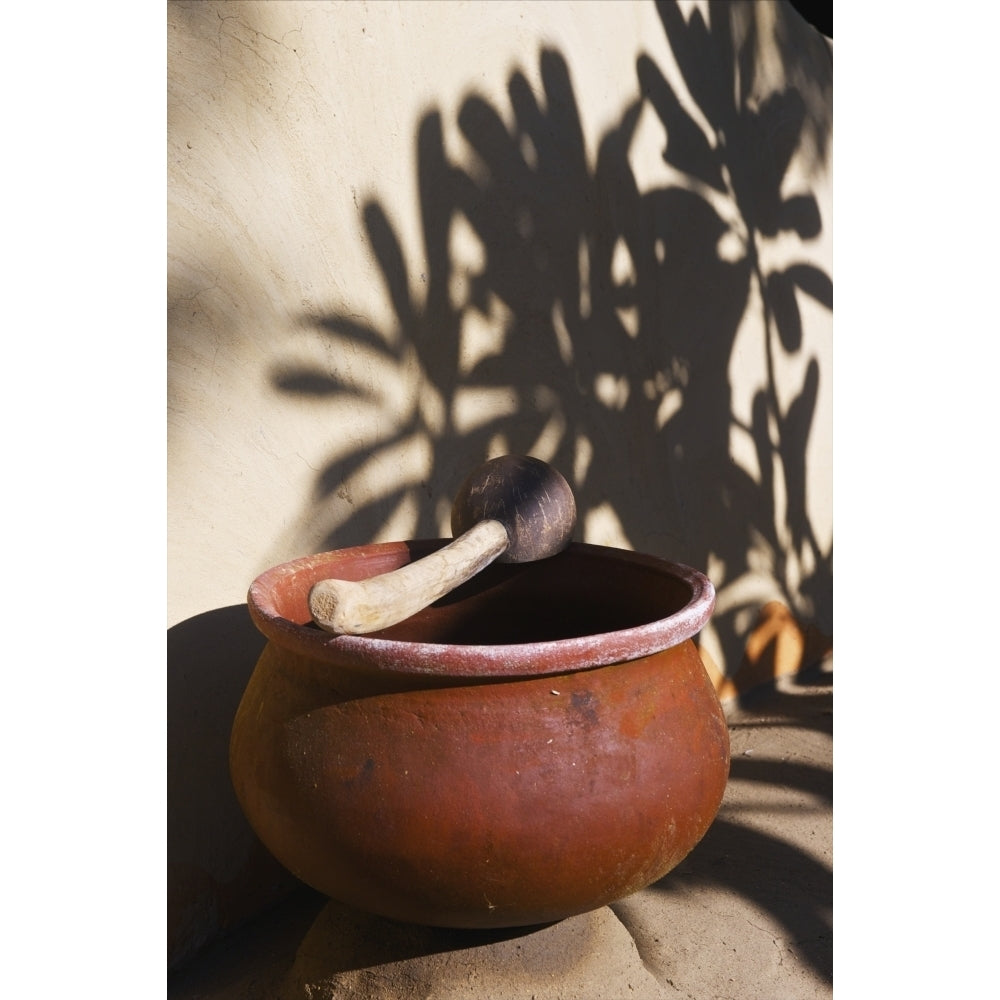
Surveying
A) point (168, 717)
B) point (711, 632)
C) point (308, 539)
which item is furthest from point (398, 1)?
point (711, 632)

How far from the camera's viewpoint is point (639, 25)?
305cm

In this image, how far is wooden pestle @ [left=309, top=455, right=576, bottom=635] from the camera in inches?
68.4

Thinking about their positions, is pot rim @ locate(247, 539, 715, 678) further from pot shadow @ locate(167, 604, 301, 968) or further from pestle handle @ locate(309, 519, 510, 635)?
pot shadow @ locate(167, 604, 301, 968)

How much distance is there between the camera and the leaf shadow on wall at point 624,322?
2506mm

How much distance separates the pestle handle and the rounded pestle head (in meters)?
0.04

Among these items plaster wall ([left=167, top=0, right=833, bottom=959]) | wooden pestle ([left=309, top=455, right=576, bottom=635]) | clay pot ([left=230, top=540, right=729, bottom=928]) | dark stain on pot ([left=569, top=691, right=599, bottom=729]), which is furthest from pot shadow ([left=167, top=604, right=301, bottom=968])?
dark stain on pot ([left=569, top=691, right=599, bottom=729])

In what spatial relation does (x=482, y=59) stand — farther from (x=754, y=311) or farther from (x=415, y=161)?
(x=754, y=311)

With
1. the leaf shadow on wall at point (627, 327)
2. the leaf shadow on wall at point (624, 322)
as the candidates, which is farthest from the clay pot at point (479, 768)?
the leaf shadow on wall at point (624, 322)

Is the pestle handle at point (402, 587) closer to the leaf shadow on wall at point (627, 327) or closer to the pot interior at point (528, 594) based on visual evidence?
the pot interior at point (528, 594)

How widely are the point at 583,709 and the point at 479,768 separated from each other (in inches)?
7.1

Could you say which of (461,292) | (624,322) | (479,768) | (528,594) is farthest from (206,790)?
(624,322)

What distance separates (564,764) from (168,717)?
3.01 feet

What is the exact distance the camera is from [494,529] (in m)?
2.00

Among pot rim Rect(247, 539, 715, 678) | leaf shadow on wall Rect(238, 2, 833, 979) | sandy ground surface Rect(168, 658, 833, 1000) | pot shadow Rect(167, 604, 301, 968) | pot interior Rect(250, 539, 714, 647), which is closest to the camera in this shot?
pot rim Rect(247, 539, 715, 678)
